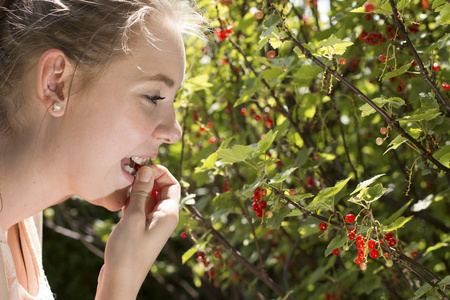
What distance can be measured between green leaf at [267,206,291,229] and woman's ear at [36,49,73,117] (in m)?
0.55

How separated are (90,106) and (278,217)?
19.7 inches

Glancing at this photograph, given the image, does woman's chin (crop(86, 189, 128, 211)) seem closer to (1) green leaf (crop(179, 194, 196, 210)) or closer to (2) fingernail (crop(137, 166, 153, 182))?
(2) fingernail (crop(137, 166, 153, 182))

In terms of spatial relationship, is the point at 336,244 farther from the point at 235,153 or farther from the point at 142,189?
the point at 142,189

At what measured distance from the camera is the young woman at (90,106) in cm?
131

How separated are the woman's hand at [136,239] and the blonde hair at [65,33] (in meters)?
0.32

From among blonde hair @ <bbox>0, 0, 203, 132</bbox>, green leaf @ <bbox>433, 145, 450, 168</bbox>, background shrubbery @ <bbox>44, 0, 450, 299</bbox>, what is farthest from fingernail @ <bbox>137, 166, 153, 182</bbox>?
green leaf @ <bbox>433, 145, 450, 168</bbox>

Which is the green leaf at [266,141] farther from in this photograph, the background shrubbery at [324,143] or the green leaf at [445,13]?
the green leaf at [445,13]

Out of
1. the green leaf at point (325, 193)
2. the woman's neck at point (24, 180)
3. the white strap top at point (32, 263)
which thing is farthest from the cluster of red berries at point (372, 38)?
the white strap top at point (32, 263)

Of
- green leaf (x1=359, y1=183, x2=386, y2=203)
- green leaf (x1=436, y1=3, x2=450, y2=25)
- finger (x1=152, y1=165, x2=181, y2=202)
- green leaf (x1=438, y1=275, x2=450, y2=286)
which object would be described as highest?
green leaf (x1=436, y1=3, x2=450, y2=25)

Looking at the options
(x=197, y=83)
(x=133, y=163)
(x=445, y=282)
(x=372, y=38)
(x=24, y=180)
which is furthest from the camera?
(x=197, y=83)

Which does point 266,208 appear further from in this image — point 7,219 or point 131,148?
point 7,219

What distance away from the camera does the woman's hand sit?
4.29 ft

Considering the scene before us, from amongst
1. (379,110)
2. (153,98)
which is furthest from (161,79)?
(379,110)

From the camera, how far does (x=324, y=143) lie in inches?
74.1
